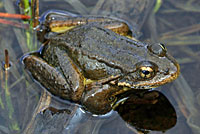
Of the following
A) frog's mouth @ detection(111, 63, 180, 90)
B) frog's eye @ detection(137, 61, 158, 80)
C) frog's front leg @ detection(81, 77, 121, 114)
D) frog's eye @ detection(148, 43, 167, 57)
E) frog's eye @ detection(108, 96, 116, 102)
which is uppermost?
frog's eye @ detection(148, 43, 167, 57)

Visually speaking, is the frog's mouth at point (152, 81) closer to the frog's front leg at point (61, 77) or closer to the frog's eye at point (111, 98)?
the frog's eye at point (111, 98)

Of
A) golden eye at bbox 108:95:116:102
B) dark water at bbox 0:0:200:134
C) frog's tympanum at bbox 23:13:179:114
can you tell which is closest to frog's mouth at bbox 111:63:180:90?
frog's tympanum at bbox 23:13:179:114

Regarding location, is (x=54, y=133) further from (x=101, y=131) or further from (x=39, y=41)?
(x=39, y=41)

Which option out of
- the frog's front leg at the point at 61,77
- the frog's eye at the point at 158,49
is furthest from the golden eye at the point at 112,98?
the frog's eye at the point at 158,49

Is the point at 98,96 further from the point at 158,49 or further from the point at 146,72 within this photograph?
the point at 158,49

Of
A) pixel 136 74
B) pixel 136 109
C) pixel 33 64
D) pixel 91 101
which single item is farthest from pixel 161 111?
pixel 33 64

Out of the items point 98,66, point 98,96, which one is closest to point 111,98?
point 98,96

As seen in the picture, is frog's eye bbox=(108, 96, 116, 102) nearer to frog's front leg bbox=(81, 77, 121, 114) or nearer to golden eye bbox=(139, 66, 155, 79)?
frog's front leg bbox=(81, 77, 121, 114)

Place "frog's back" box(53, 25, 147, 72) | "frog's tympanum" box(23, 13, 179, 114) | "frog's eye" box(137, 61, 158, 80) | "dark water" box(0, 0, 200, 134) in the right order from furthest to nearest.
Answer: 1. "dark water" box(0, 0, 200, 134)
2. "frog's back" box(53, 25, 147, 72)
3. "frog's tympanum" box(23, 13, 179, 114)
4. "frog's eye" box(137, 61, 158, 80)
